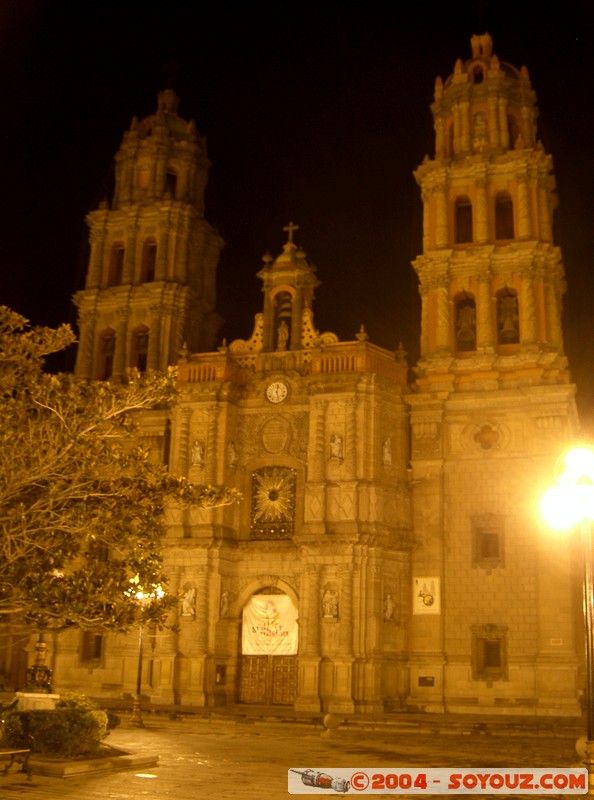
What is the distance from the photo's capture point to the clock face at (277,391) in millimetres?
40594

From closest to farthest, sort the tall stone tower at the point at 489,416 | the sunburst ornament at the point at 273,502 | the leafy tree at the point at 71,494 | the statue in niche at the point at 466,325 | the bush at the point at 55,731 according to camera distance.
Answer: the leafy tree at the point at 71,494
the bush at the point at 55,731
the tall stone tower at the point at 489,416
the sunburst ornament at the point at 273,502
the statue in niche at the point at 466,325

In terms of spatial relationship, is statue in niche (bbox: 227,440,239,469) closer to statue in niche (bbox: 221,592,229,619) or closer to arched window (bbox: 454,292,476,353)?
statue in niche (bbox: 221,592,229,619)

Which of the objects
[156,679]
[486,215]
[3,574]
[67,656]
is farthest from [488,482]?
[3,574]

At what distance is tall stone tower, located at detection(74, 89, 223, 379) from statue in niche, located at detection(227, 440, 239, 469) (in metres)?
6.53

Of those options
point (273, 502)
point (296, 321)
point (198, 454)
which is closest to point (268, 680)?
point (273, 502)

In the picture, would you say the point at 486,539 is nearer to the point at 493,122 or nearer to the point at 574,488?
the point at 493,122

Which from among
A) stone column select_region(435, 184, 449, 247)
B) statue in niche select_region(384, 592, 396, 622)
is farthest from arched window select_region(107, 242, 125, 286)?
statue in niche select_region(384, 592, 396, 622)

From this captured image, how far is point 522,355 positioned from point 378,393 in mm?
6028

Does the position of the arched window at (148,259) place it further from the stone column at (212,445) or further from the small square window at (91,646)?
the small square window at (91,646)

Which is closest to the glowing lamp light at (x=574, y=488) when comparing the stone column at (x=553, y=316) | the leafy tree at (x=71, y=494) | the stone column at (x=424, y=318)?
the leafy tree at (x=71, y=494)

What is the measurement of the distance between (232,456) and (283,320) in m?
6.61

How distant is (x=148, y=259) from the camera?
48.0m

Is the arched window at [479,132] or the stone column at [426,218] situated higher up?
the arched window at [479,132]

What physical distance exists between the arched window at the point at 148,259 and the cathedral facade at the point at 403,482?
4.81 metres
